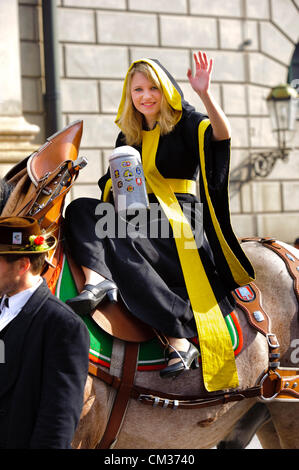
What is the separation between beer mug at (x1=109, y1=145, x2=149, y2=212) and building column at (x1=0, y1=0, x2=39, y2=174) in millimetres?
4914

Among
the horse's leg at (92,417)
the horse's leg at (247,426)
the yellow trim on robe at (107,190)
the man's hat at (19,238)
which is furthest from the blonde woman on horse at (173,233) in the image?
the horse's leg at (247,426)

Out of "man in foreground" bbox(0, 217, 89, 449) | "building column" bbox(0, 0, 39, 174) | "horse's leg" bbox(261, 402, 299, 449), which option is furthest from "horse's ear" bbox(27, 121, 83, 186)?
"building column" bbox(0, 0, 39, 174)

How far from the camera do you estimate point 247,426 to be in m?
3.94

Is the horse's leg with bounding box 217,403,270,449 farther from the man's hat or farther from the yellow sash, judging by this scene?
the man's hat

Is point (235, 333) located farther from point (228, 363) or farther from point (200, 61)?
point (200, 61)

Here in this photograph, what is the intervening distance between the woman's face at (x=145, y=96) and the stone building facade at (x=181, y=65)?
184 inches

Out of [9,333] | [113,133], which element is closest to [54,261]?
[9,333]

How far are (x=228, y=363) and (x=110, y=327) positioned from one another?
0.64m

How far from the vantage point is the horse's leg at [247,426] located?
3.78m

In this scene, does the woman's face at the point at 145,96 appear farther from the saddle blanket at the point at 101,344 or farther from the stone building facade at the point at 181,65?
the stone building facade at the point at 181,65

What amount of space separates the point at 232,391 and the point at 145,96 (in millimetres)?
1512

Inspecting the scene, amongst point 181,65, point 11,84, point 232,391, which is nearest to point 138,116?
point 232,391

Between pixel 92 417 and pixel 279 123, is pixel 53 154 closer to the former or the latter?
pixel 92 417

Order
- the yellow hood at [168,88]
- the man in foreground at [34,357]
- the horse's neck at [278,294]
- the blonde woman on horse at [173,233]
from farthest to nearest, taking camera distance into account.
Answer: the horse's neck at [278,294] → the yellow hood at [168,88] → the blonde woman on horse at [173,233] → the man in foreground at [34,357]
